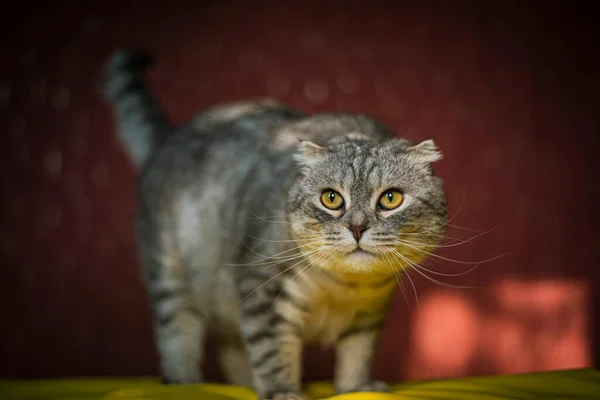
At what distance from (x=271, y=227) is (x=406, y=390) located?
0.57 meters

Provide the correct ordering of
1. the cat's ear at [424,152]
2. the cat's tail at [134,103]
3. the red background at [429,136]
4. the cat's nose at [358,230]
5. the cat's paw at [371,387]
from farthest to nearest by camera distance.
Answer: the red background at [429,136]
the cat's tail at [134,103]
the cat's paw at [371,387]
the cat's ear at [424,152]
the cat's nose at [358,230]

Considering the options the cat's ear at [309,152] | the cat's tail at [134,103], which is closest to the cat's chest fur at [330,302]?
the cat's ear at [309,152]

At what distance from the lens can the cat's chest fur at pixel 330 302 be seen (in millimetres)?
1867

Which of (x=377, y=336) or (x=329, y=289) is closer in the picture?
(x=329, y=289)

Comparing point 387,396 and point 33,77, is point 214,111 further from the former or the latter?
point 387,396

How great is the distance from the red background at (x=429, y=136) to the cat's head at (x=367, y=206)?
44.0 inches

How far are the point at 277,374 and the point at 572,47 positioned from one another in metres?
1.90

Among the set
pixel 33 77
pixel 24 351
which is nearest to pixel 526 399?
pixel 24 351

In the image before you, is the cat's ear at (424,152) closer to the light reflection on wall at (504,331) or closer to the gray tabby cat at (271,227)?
the gray tabby cat at (271,227)

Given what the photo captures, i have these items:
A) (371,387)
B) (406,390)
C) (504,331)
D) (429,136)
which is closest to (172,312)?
(371,387)

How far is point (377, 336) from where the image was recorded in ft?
6.80

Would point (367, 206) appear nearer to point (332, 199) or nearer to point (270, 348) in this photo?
point (332, 199)

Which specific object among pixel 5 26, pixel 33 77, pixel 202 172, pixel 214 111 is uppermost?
pixel 5 26

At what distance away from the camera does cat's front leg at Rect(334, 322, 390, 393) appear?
2.05 m
